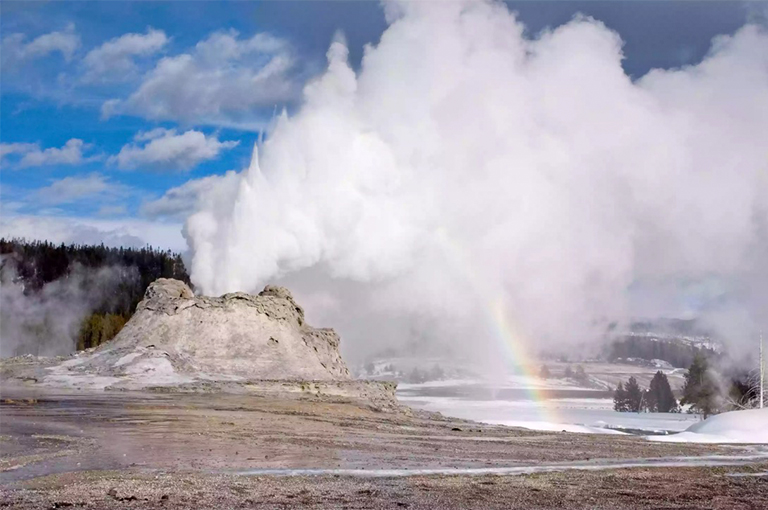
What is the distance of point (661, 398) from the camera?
11431 centimetres

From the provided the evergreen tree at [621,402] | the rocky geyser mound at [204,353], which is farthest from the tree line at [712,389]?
the rocky geyser mound at [204,353]

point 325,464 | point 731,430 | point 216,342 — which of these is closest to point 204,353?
point 216,342

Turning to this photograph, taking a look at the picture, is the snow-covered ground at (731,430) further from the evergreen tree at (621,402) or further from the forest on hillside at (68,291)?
the forest on hillside at (68,291)

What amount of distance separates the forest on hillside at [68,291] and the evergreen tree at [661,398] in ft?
253

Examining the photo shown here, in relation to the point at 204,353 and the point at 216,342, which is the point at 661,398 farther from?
the point at 204,353

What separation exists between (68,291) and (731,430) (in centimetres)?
12857

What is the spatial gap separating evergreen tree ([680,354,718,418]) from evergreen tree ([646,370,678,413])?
19804mm

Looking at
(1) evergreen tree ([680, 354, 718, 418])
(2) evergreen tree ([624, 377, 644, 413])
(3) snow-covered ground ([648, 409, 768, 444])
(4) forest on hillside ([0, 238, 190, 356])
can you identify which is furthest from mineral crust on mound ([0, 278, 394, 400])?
(2) evergreen tree ([624, 377, 644, 413])

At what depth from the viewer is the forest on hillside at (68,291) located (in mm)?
121375

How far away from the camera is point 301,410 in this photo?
42062 mm

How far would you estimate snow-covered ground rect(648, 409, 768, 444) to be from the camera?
39031 mm

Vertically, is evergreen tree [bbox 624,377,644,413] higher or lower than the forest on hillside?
lower

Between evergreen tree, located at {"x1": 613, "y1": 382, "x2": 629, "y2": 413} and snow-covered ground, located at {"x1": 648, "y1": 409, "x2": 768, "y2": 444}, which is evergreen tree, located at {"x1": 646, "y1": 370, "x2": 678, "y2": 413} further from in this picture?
snow-covered ground, located at {"x1": 648, "y1": 409, "x2": 768, "y2": 444}

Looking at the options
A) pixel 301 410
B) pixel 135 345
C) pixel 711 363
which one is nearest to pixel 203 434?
pixel 301 410
